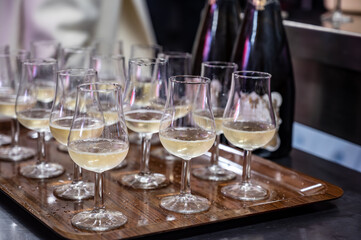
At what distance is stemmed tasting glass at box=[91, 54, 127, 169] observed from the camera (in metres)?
1.87

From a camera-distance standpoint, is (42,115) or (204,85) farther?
(42,115)

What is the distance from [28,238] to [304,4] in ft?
7.84

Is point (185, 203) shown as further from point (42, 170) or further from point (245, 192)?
point (42, 170)

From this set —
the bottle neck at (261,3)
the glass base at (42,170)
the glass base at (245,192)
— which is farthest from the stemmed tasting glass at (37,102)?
the bottle neck at (261,3)

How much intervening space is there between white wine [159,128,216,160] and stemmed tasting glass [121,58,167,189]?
18cm

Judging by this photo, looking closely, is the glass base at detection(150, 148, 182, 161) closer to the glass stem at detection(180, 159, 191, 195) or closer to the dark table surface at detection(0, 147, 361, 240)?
the glass stem at detection(180, 159, 191, 195)

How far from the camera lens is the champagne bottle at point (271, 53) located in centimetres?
186

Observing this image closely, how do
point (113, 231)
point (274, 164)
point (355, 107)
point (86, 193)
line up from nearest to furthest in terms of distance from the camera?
point (113, 231)
point (86, 193)
point (274, 164)
point (355, 107)

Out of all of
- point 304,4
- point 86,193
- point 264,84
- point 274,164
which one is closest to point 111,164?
point 86,193

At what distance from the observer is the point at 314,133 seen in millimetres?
2389

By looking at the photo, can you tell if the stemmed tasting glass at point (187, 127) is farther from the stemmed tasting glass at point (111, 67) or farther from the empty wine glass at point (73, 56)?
the empty wine glass at point (73, 56)

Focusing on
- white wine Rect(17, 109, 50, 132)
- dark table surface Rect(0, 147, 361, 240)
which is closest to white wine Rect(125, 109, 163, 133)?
white wine Rect(17, 109, 50, 132)

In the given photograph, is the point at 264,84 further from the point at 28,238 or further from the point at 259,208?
the point at 28,238

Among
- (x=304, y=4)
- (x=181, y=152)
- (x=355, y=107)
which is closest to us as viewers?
(x=181, y=152)
